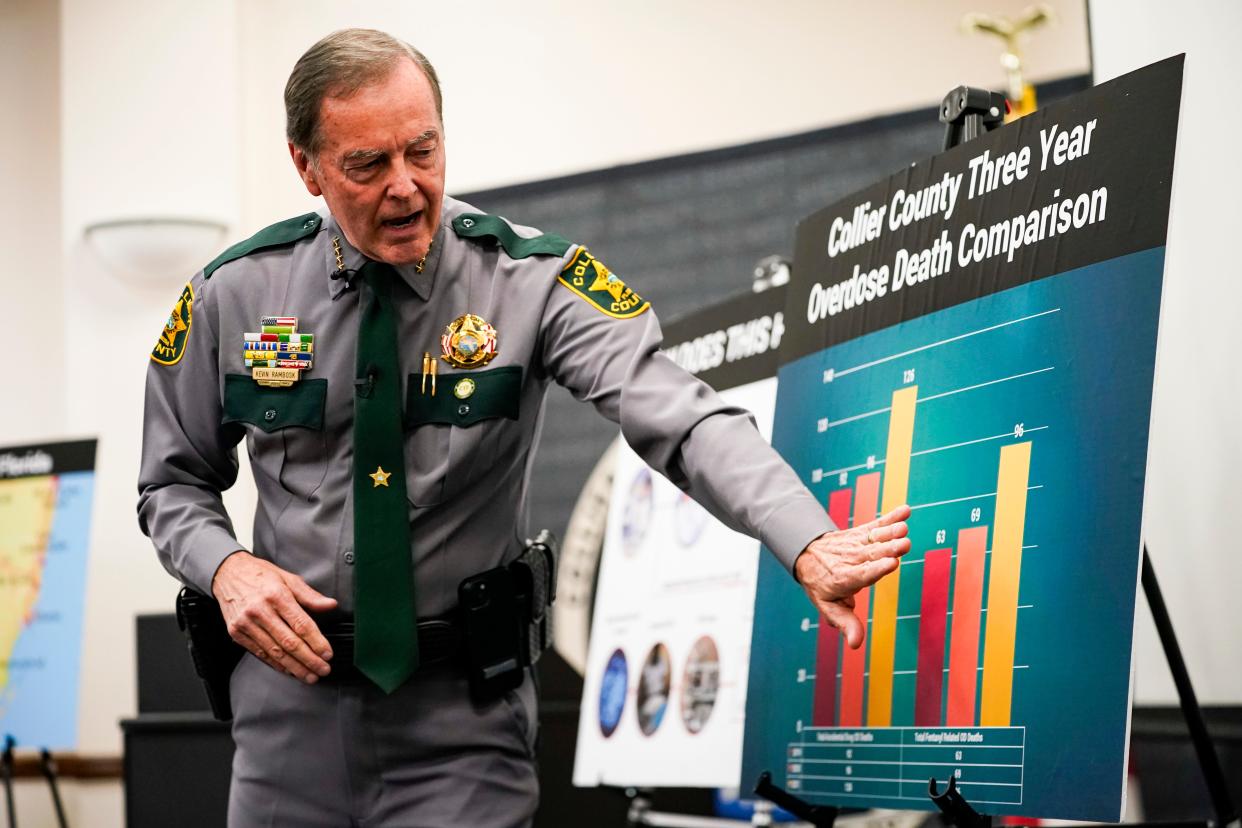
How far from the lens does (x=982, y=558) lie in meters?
1.83

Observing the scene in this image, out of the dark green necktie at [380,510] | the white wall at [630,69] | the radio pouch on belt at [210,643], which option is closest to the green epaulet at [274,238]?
the dark green necktie at [380,510]

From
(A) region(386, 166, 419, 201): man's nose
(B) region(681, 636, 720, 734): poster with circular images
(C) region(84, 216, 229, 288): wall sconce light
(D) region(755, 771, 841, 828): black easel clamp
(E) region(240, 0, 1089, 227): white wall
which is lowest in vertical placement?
(D) region(755, 771, 841, 828): black easel clamp

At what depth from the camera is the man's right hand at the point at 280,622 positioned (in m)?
1.60

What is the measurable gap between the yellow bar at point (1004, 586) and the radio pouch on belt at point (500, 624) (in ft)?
1.82

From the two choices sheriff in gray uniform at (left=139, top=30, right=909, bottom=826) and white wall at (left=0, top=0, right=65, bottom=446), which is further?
white wall at (left=0, top=0, right=65, bottom=446)

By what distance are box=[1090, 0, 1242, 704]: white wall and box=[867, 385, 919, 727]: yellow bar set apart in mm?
683

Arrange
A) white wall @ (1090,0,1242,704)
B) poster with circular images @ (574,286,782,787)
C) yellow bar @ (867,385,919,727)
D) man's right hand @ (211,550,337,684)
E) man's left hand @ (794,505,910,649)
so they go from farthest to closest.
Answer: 1. poster with circular images @ (574,286,782,787)
2. white wall @ (1090,0,1242,704)
3. yellow bar @ (867,385,919,727)
4. man's right hand @ (211,550,337,684)
5. man's left hand @ (794,505,910,649)

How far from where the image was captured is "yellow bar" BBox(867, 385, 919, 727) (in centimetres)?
197

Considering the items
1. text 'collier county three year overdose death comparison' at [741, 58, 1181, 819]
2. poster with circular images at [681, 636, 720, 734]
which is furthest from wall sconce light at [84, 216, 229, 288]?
text 'collier county three year overdose death comparison' at [741, 58, 1181, 819]

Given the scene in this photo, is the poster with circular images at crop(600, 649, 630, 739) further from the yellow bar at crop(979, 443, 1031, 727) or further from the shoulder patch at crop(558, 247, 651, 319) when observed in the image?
the shoulder patch at crop(558, 247, 651, 319)

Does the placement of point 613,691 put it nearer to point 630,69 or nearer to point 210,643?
point 210,643

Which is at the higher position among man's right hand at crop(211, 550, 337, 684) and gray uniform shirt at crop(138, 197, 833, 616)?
gray uniform shirt at crop(138, 197, 833, 616)

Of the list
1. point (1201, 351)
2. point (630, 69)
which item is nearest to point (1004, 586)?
point (1201, 351)

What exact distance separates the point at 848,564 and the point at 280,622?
2.05ft
